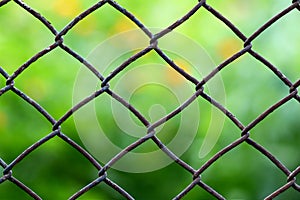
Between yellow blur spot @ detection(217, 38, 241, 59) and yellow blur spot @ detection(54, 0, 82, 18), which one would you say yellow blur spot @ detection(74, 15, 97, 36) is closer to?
yellow blur spot @ detection(54, 0, 82, 18)

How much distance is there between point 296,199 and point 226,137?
0.91 ft

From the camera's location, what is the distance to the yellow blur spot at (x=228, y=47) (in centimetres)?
191

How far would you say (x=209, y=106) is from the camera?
1.85 metres

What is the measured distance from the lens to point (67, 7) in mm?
1994

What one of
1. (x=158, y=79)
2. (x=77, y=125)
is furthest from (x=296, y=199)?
(x=77, y=125)

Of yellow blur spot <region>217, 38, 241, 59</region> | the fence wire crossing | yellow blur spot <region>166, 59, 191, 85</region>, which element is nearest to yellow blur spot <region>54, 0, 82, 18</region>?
yellow blur spot <region>166, 59, 191, 85</region>

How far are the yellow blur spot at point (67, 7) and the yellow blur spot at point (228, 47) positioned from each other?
491 millimetres

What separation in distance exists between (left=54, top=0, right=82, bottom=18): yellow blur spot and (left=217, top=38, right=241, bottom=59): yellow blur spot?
1.61 feet

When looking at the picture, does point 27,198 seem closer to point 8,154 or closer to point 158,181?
point 8,154

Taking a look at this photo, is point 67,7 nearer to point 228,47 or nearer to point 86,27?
point 86,27

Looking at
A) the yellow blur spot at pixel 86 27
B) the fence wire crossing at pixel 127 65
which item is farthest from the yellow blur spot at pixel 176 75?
the fence wire crossing at pixel 127 65

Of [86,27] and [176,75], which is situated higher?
[86,27]

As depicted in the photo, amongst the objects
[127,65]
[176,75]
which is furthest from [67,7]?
[127,65]

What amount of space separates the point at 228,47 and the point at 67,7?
1.78 feet
